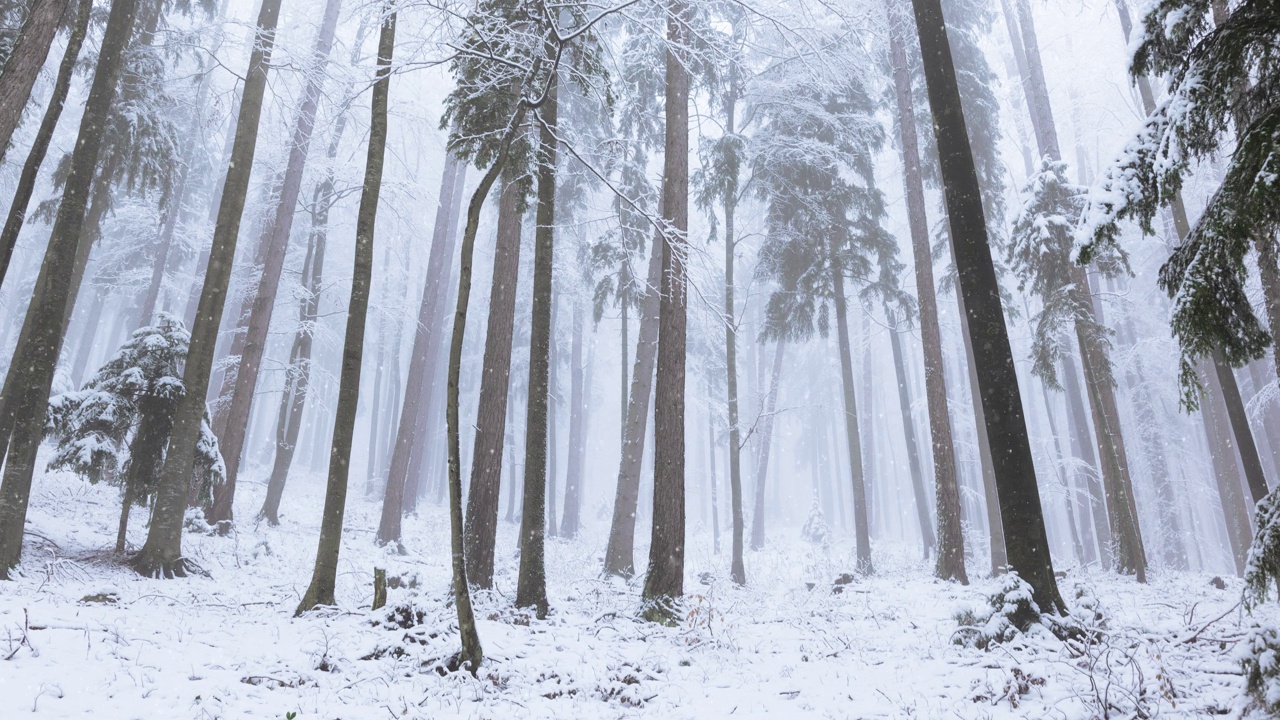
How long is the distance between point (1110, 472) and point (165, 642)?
14984mm

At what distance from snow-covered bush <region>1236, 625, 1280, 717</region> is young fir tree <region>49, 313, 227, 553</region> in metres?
10.7

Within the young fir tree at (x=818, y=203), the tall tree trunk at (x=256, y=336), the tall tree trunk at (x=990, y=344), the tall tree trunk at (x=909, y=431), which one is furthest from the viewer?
the tall tree trunk at (x=909, y=431)

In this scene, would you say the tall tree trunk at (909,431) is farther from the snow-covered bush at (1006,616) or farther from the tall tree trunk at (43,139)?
the tall tree trunk at (43,139)

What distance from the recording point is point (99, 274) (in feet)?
80.0

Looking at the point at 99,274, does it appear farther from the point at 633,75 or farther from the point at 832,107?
the point at 832,107

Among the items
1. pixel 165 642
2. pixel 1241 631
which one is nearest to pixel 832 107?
pixel 1241 631

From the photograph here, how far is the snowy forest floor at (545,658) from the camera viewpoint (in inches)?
157

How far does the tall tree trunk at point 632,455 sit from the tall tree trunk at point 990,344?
593 centimetres

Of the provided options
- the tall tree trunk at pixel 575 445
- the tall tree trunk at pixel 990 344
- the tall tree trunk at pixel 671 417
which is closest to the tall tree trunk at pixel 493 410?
the tall tree trunk at pixel 671 417

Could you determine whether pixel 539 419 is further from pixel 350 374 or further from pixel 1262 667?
pixel 1262 667

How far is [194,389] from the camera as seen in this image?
8.37 m

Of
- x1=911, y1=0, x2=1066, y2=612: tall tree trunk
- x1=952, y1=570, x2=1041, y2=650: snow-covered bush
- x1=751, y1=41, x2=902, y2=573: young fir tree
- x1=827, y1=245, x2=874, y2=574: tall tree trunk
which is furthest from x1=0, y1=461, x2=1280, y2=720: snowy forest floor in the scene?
x1=751, y1=41, x2=902, y2=573: young fir tree

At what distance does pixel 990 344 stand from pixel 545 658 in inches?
208

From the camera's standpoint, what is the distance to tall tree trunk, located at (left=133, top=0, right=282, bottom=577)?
317 inches
